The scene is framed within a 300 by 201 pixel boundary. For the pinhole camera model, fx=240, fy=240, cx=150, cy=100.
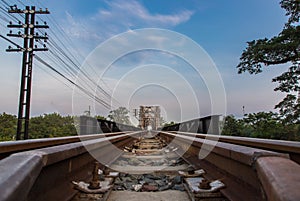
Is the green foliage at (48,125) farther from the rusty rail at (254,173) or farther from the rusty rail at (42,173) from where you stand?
the rusty rail at (254,173)

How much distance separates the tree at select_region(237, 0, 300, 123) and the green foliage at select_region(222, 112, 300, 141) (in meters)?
0.42

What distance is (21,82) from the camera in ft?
49.8

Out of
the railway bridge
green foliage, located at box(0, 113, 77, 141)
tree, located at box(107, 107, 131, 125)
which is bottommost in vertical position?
Result: the railway bridge

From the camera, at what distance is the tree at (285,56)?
9438 millimetres

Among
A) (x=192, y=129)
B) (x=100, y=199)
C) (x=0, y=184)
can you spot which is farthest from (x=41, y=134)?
(x=0, y=184)

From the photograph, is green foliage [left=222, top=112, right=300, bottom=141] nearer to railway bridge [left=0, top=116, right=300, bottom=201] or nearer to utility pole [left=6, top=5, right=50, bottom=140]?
railway bridge [left=0, top=116, right=300, bottom=201]

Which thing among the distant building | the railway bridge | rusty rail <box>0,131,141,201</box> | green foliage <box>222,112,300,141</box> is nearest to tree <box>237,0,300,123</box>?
green foliage <box>222,112,300,141</box>

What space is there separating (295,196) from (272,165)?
335mm

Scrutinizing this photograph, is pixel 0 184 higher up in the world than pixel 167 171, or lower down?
higher up

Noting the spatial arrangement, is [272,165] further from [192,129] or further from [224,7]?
[224,7]

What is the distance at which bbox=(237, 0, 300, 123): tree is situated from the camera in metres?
9.44

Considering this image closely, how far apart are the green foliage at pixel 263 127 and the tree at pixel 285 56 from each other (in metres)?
0.42

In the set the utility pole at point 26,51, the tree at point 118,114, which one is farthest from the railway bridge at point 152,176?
the tree at point 118,114

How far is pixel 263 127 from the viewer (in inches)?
373
